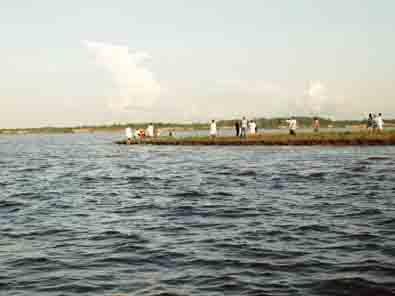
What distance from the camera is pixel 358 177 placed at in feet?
85.5

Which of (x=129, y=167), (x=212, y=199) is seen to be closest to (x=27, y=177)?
(x=129, y=167)

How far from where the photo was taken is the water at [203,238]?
9219mm

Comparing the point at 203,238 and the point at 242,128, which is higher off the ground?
the point at 242,128

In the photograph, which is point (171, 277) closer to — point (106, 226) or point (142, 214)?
point (106, 226)

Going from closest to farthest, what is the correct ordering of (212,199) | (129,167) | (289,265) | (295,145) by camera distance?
(289,265) < (212,199) < (129,167) < (295,145)

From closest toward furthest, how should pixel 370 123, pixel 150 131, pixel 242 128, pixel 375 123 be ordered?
pixel 375 123 < pixel 370 123 < pixel 242 128 < pixel 150 131

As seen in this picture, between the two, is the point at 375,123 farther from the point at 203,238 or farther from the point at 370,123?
the point at 203,238

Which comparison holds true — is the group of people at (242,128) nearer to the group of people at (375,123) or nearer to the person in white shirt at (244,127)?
the person in white shirt at (244,127)

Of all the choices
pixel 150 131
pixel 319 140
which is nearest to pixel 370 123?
A: pixel 319 140

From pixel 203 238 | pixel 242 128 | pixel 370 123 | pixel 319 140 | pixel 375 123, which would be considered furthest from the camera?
pixel 242 128

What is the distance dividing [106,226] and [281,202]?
6900mm

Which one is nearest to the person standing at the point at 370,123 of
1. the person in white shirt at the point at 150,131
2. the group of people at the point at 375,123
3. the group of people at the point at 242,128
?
the group of people at the point at 375,123

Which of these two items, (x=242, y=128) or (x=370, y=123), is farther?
(x=242, y=128)

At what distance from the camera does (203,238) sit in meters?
12.9
